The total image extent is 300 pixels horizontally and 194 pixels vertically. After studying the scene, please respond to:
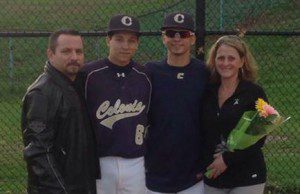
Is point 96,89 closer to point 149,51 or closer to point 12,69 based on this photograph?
point 149,51

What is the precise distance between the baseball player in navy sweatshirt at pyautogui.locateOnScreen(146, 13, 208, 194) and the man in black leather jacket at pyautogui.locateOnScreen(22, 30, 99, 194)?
0.59m

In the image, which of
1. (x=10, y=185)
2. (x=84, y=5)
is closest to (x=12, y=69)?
(x=84, y=5)

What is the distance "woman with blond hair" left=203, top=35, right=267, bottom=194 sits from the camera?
4.34 m

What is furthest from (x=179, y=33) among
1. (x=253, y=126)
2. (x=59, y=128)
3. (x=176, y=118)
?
(x=59, y=128)

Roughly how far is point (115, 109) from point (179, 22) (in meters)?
0.77

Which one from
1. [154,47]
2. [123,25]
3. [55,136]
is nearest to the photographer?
[55,136]

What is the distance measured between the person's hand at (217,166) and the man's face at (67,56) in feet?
3.86

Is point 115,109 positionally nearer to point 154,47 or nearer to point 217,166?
point 217,166

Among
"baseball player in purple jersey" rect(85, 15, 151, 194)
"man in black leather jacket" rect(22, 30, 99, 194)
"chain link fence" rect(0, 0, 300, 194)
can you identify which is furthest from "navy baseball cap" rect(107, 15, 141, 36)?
"chain link fence" rect(0, 0, 300, 194)

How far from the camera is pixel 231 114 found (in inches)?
170

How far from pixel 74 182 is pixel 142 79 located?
0.92 metres

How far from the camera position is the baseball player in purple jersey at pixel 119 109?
423cm

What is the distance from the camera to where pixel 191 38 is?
4.50 m

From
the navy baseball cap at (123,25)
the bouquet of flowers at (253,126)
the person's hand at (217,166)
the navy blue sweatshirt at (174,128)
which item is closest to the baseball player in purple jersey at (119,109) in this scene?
the navy baseball cap at (123,25)
